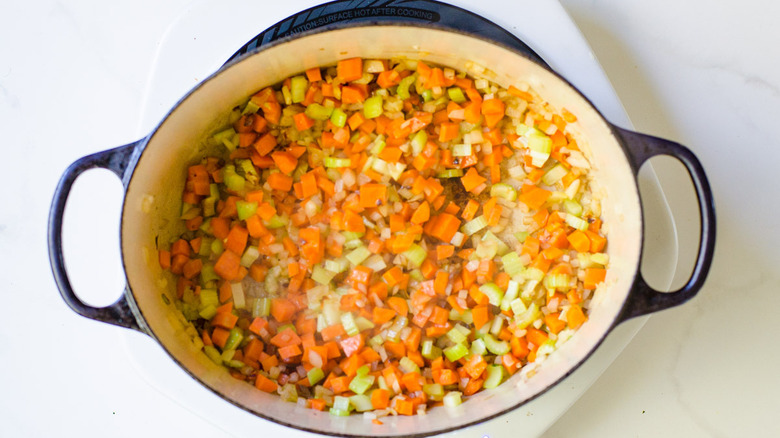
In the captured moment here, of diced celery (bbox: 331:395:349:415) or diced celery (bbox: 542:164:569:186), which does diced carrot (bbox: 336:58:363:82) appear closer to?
diced celery (bbox: 542:164:569:186)

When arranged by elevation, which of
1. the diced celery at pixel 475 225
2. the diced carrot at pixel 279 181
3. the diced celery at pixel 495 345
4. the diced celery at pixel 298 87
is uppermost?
the diced celery at pixel 298 87

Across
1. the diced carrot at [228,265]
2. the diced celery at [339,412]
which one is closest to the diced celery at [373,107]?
the diced carrot at [228,265]

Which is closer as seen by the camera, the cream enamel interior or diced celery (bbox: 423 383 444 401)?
the cream enamel interior

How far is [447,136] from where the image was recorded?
1.40 m

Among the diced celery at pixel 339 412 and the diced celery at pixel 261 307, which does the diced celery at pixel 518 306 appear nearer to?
the diced celery at pixel 339 412

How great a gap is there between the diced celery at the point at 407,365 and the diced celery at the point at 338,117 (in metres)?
0.54

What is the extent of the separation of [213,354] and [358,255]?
38 cm

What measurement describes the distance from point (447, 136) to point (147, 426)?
990 mm

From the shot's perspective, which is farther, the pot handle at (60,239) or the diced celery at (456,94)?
the diced celery at (456,94)

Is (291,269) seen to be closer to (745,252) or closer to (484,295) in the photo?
(484,295)

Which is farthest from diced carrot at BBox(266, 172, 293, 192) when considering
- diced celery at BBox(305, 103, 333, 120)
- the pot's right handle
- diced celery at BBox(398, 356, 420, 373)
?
the pot's right handle

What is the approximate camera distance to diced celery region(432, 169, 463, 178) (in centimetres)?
142

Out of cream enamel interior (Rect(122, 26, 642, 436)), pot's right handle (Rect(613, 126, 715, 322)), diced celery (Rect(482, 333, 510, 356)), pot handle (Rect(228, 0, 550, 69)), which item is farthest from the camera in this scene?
diced celery (Rect(482, 333, 510, 356))

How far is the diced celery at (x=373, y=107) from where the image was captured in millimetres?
1381
